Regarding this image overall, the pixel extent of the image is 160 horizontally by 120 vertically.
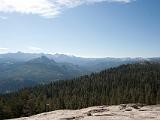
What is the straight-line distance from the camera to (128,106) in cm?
3984

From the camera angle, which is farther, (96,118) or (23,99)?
(23,99)

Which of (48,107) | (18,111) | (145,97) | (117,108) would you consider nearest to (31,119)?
(117,108)

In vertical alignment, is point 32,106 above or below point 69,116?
below

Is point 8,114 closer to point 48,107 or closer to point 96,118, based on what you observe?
point 48,107

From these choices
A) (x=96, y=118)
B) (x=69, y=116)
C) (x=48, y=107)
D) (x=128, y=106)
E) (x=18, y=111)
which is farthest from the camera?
(x=48, y=107)

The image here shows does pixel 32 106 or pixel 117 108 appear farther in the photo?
pixel 32 106

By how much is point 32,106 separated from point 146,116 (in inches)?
5790

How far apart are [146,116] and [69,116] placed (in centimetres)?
909

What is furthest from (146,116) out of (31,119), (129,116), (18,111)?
(18,111)

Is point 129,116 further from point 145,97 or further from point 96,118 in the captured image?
point 145,97

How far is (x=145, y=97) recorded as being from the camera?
194m

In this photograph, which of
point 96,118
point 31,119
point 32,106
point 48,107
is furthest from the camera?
point 48,107

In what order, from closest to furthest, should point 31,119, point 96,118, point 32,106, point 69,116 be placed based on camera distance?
point 96,118 < point 69,116 < point 31,119 < point 32,106

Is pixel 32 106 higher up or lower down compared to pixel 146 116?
lower down
